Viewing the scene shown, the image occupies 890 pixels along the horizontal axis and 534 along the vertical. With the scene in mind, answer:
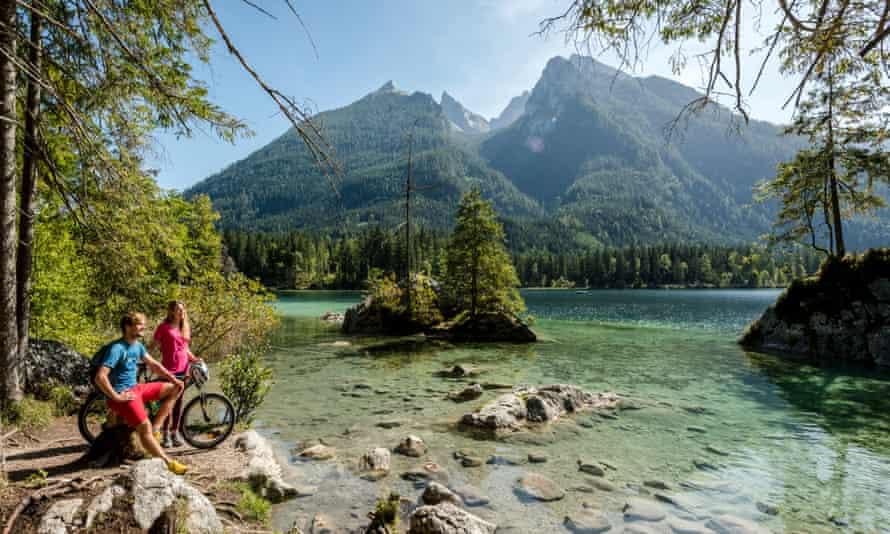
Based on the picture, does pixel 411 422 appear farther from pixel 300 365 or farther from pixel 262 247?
pixel 262 247

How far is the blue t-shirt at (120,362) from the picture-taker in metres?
5.78

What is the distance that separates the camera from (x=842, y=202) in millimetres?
26641

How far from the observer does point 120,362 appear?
19.5 ft

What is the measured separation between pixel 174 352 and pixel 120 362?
148 centimetres

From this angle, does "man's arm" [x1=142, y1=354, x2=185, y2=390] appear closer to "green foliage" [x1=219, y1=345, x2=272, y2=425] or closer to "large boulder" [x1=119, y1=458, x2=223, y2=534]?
"large boulder" [x1=119, y1=458, x2=223, y2=534]

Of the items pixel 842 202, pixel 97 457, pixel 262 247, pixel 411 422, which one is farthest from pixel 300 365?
pixel 262 247

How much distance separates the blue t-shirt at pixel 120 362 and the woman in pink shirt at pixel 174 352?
1178 mm

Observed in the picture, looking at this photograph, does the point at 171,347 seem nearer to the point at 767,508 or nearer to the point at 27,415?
the point at 27,415

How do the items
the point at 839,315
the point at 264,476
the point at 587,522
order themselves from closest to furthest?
the point at 587,522 < the point at 264,476 < the point at 839,315

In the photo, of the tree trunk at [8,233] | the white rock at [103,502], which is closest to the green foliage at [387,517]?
the white rock at [103,502]

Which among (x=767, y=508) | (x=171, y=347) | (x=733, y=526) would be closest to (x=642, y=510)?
(x=733, y=526)

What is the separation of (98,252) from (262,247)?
425ft

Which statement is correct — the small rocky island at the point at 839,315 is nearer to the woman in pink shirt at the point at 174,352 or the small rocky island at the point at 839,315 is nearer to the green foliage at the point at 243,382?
the green foliage at the point at 243,382

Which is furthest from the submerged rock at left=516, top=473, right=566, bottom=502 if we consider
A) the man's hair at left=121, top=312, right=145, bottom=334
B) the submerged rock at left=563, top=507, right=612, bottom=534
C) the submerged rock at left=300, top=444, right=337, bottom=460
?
the man's hair at left=121, top=312, right=145, bottom=334
